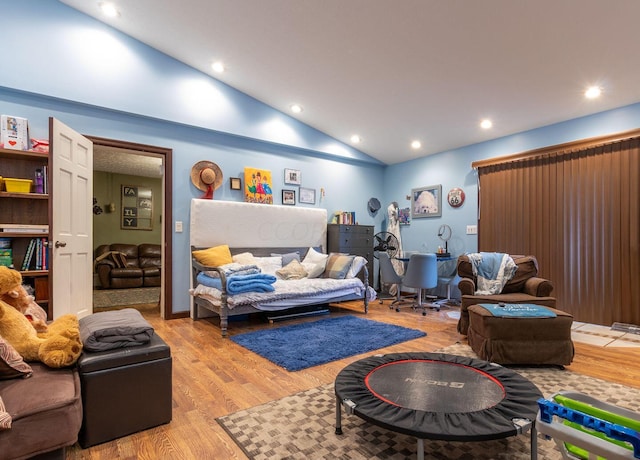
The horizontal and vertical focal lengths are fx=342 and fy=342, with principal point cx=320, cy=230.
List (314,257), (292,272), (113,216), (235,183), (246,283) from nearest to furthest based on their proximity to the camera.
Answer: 1. (246,283)
2. (292,272)
3. (235,183)
4. (314,257)
5. (113,216)

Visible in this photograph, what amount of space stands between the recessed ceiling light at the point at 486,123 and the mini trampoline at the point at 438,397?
12.0 feet

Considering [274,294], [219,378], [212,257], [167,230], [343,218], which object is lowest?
[219,378]

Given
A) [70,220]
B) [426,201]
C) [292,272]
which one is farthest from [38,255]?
[426,201]

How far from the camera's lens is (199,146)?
456 centimetres

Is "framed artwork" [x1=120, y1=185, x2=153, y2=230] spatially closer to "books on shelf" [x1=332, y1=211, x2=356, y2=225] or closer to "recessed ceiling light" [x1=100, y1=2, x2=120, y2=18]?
"books on shelf" [x1=332, y1=211, x2=356, y2=225]

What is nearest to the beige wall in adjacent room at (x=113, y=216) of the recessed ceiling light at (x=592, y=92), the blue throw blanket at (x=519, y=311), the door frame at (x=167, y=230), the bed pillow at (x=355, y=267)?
the door frame at (x=167, y=230)

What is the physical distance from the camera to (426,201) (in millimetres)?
5969

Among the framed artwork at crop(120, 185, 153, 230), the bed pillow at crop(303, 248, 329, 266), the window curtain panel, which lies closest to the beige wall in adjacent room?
the framed artwork at crop(120, 185, 153, 230)

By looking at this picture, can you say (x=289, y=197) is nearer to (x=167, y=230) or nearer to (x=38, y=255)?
(x=167, y=230)

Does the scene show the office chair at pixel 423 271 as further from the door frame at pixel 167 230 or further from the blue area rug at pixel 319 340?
the door frame at pixel 167 230

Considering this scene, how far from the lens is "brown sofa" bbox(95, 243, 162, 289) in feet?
21.2

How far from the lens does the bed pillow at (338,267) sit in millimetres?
4508

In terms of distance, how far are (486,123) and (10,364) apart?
17.1 ft

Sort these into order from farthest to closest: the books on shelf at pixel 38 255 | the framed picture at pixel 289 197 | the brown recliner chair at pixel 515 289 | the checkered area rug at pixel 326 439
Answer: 1. the framed picture at pixel 289 197
2. the brown recliner chair at pixel 515 289
3. the books on shelf at pixel 38 255
4. the checkered area rug at pixel 326 439
